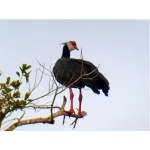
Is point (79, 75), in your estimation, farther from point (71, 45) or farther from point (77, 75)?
point (71, 45)

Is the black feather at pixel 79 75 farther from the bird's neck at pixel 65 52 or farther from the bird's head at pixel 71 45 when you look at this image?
the bird's neck at pixel 65 52

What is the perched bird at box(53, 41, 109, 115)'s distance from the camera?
535 centimetres

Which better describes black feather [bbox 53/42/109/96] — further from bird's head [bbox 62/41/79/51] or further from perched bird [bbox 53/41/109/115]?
bird's head [bbox 62/41/79/51]

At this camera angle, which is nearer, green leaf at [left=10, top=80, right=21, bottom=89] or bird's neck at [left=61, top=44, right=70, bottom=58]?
green leaf at [left=10, top=80, right=21, bottom=89]

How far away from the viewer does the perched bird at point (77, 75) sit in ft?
17.5

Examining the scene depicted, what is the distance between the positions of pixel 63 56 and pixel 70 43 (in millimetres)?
397

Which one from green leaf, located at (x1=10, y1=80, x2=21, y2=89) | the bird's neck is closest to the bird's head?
the bird's neck

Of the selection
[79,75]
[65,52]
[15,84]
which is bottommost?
[15,84]

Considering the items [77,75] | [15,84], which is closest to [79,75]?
[77,75]

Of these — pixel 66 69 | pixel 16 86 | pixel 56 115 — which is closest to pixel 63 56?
pixel 66 69

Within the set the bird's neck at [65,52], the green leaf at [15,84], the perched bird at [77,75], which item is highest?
the bird's neck at [65,52]

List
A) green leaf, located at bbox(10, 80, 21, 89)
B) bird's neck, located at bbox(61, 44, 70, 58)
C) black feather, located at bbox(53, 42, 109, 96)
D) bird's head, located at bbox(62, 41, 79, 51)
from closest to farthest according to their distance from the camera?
1. green leaf, located at bbox(10, 80, 21, 89)
2. black feather, located at bbox(53, 42, 109, 96)
3. bird's head, located at bbox(62, 41, 79, 51)
4. bird's neck, located at bbox(61, 44, 70, 58)

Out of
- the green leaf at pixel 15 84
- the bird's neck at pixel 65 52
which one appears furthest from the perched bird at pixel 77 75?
the green leaf at pixel 15 84

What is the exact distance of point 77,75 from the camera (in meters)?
5.70
